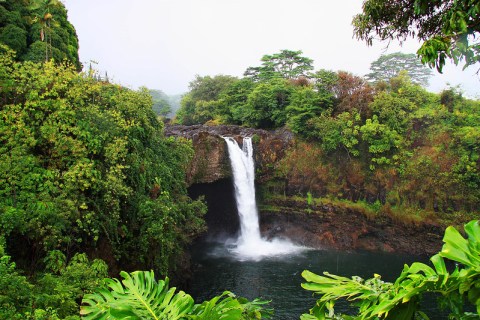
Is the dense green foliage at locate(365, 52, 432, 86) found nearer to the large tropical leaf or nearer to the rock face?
the rock face

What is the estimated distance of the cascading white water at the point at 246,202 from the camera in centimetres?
2123

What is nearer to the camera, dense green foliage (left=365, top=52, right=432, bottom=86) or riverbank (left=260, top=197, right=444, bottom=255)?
riverbank (left=260, top=197, right=444, bottom=255)

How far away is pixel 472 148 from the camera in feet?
60.8

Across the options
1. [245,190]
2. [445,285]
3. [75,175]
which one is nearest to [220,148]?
[245,190]

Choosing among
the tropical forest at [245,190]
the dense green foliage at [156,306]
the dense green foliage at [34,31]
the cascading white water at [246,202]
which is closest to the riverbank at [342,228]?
the tropical forest at [245,190]

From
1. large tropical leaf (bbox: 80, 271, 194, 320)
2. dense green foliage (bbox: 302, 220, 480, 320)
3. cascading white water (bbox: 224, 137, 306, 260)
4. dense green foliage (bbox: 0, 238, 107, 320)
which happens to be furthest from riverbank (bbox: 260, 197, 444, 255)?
dense green foliage (bbox: 302, 220, 480, 320)

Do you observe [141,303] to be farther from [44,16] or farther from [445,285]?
[44,16]

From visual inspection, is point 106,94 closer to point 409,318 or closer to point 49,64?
point 49,64

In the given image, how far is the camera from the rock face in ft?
66.9

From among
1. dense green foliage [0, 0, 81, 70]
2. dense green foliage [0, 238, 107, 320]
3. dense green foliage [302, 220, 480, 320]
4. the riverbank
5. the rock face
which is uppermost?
dense green foliage [0, 0, 81, 70]

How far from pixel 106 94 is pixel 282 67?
85.9 feet

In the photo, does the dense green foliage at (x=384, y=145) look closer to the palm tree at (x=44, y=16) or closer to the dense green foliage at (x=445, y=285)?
the palm tree at (x=44, y=16)

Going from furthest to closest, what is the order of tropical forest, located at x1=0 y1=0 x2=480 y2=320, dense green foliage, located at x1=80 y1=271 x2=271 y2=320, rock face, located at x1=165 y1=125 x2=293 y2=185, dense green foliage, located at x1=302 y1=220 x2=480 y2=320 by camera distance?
rock face, located at x1=165 y1=125 x2=293 y2=185 < tropical forest, located at x1=0 y1=0 x2=480 y2=320 < dense green foliage, located at x1=80 y1=271 x2=271 y2=320 < dense green foliage, located at x1=302 y1=220 x2=480 y2=320

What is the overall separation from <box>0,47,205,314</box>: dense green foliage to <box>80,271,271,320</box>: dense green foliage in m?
3.48
